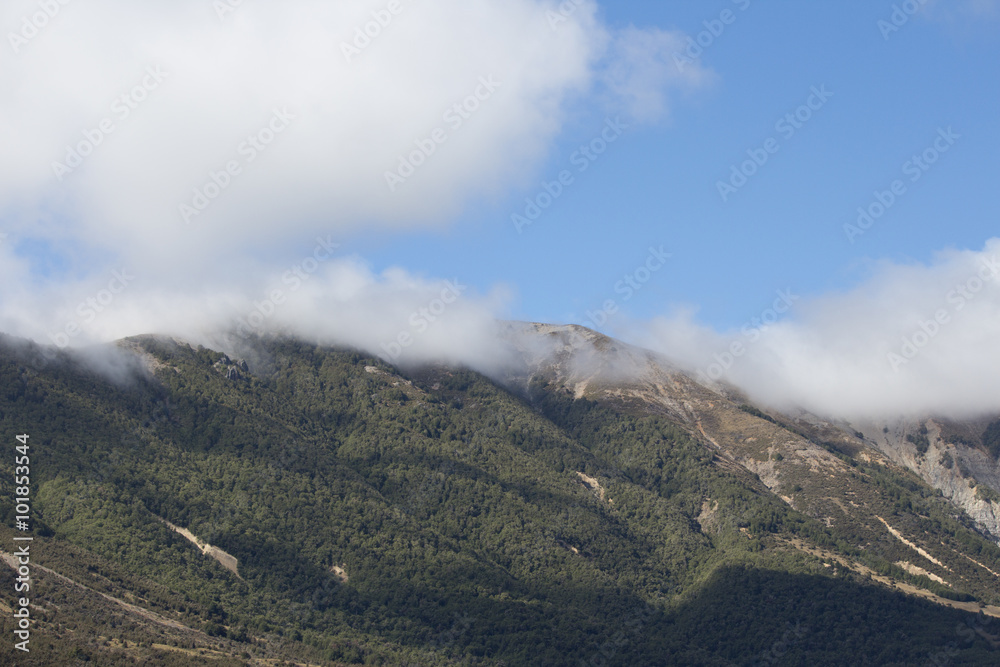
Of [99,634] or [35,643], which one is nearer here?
[35,643]

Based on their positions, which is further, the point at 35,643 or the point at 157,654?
the point at 157,654

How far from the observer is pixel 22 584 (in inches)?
7613

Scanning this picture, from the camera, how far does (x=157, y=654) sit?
7293 inches

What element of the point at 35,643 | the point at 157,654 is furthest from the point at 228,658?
the point at 35,643

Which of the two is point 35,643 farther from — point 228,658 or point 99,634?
point 228,658

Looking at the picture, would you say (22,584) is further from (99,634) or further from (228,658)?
(228,658)

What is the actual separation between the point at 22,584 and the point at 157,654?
94.2ft

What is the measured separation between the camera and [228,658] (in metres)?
194

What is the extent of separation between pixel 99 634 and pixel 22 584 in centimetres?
1811

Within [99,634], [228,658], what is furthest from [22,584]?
[228,658]

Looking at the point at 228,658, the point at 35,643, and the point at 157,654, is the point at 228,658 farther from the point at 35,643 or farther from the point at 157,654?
the point at 35,643

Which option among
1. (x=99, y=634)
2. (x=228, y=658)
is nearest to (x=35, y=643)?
(x=99, y=634)

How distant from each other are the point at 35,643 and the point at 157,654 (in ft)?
65.1

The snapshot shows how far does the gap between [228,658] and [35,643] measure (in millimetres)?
33269
